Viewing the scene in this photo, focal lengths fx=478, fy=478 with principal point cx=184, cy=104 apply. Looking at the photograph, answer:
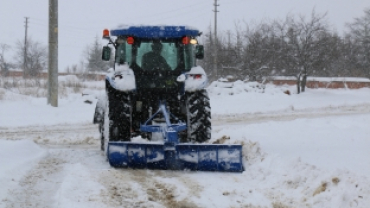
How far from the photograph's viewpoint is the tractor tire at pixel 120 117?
822 centimetres

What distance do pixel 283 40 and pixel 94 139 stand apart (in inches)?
1051

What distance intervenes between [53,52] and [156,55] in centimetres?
1074

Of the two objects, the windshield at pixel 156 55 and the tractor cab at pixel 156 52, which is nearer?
the tractor cab at pixel 156 52

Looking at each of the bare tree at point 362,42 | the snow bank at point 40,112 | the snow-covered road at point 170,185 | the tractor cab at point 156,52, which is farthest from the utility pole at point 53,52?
the bare tree at point 362,42

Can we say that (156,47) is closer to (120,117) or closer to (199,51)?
(199,51)

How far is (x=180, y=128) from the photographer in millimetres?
7934

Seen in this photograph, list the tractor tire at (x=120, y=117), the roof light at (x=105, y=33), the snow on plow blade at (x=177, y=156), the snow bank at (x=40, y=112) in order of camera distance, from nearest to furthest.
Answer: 1. the snow on plow blade at (x=177, y=156)
2. the tractor tire at (x=120, y=117)
3. the roof light at (x=105, y=33)
4. the snow bank at (x=40, y=112)

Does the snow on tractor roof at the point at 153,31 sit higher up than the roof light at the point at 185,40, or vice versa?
the snow on tractor roof at the point at 153,31

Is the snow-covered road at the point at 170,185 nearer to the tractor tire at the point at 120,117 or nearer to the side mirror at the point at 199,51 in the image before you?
the tractor tire at the point at 120,117

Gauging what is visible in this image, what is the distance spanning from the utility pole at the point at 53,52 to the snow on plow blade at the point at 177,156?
1188cm

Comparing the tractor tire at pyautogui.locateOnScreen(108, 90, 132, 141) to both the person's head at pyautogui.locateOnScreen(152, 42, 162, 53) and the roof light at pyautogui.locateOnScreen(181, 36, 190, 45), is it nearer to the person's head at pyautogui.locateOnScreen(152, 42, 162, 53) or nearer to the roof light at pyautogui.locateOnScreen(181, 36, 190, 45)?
the person's head at pyautogui.locateOnScreen(152, 42, 162, 53)

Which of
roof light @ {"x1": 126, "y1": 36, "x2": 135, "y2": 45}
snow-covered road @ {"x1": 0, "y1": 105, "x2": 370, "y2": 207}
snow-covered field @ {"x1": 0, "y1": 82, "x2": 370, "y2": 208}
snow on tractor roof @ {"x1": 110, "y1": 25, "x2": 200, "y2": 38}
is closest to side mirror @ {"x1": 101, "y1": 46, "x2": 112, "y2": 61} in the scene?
snow on tractor roof @ {"x1": 110, "y1": 25, "x2": 200, "y2": 38}

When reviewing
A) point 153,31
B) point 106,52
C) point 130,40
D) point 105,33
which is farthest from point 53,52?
point 153,31

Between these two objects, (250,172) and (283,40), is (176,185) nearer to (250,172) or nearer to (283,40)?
(250,172)
